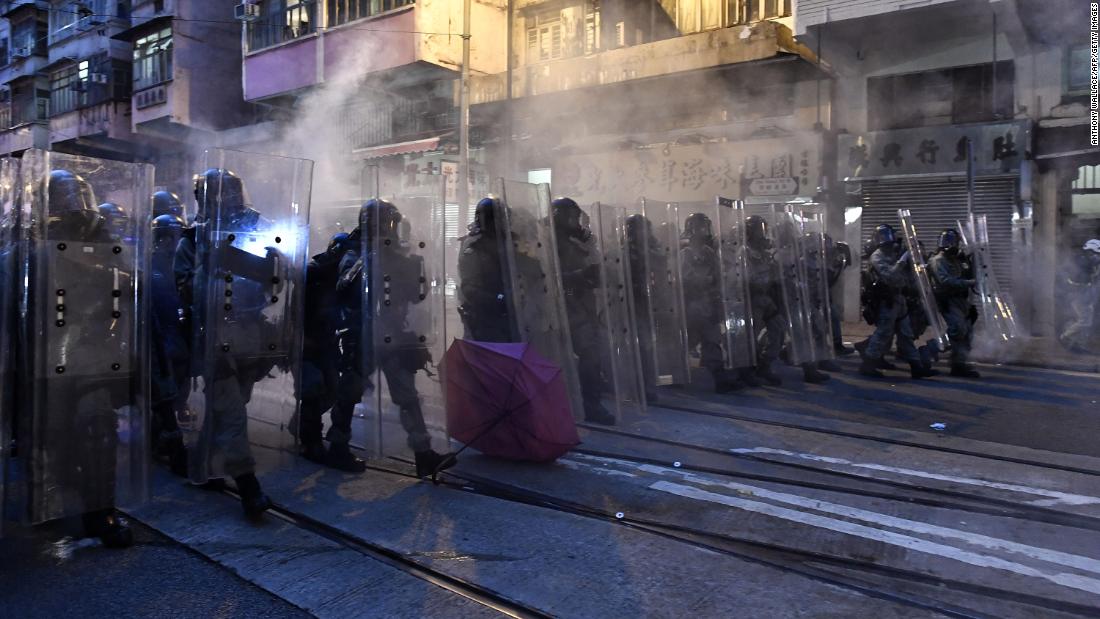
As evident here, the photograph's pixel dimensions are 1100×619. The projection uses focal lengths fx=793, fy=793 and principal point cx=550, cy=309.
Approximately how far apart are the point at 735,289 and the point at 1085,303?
204 inches

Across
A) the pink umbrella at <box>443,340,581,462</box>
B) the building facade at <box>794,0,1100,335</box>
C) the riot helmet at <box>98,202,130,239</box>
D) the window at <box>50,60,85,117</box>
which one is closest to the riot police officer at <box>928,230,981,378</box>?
the building facade at <box>794,0,1100,335</box>

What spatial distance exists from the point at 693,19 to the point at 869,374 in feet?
28.6

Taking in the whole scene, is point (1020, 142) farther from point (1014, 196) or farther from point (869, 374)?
point (869, 374)

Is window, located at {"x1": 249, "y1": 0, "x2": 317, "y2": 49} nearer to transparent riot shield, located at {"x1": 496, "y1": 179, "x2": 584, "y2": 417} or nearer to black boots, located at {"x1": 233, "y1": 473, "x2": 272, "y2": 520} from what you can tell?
transparent riot shield, located at {"x1": 496, "y1": 179, "x2": 584, "y2": 417}

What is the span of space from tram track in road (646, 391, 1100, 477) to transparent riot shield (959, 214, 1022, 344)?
3972 millimetres

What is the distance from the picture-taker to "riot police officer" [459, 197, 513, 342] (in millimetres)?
5039

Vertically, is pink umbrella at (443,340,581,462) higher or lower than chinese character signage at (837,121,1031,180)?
lower

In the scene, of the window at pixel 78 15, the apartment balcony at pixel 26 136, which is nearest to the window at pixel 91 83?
the apartment balcony at pixel 26 136

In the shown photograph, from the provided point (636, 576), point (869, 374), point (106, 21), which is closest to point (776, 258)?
point (869, 374)

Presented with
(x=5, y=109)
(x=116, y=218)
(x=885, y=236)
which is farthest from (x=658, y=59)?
(x=5, y=109)

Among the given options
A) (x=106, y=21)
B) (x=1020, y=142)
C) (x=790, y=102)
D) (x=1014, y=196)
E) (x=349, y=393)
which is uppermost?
(x=106, y=21)

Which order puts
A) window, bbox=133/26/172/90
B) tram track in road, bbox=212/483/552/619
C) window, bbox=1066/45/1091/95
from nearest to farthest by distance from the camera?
tram track in road, bbox=212/483/552/619
window, bbox=1066/45/1091/95
window, bbox=133/26/172/90

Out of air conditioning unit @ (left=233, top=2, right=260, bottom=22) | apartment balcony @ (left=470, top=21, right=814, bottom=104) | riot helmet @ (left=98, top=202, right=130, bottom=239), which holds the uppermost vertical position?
air conditioning unit @ (left=233, top=2, right=260, bottom=22)

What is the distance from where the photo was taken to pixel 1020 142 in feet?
36.3
